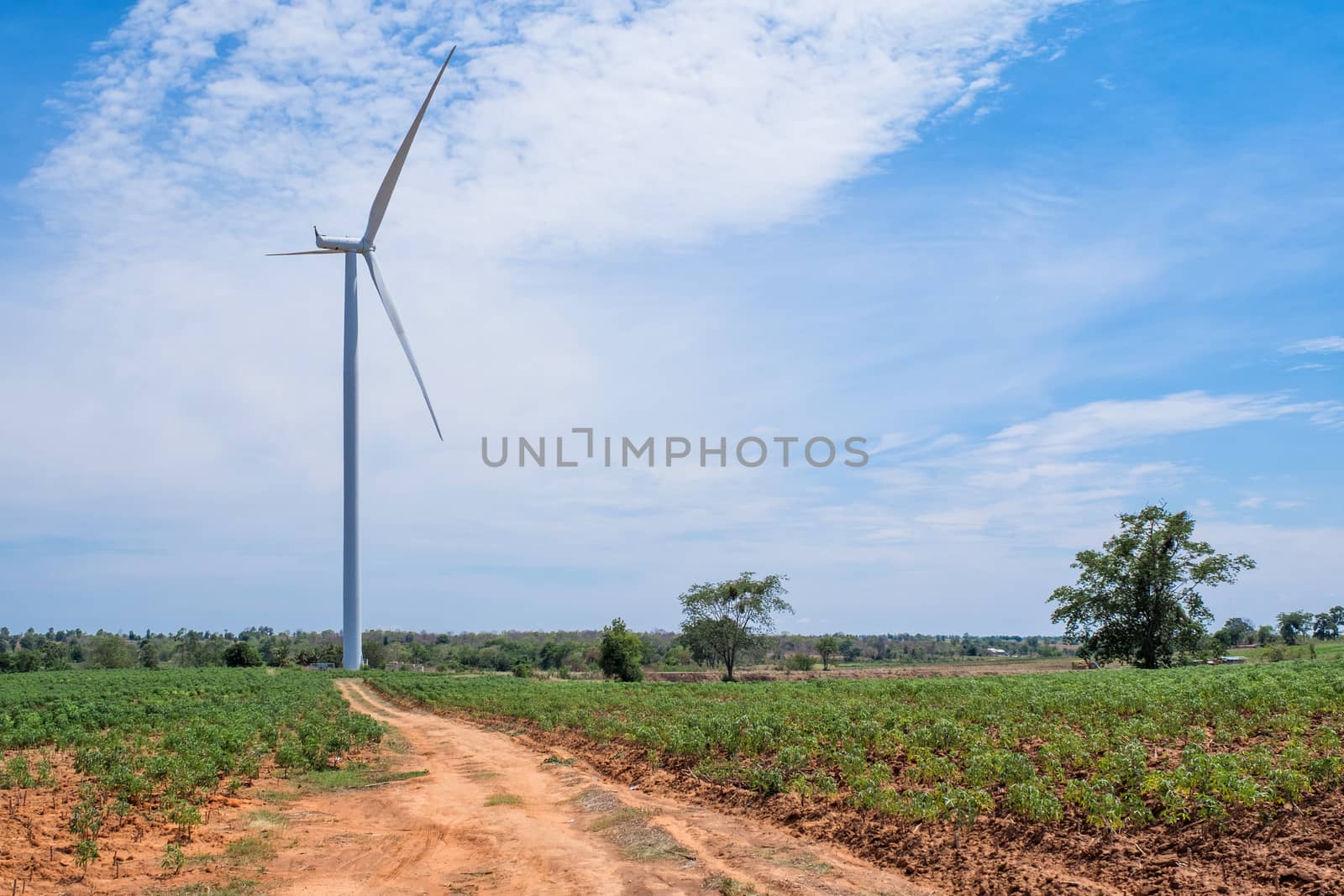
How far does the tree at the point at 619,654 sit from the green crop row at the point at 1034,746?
56.0m

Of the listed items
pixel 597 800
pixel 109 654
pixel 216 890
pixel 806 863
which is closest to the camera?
pixel 216 890

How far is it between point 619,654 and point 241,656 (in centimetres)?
5680

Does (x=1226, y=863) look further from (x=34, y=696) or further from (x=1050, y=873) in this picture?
(x=34, y=696)

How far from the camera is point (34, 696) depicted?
46.5m

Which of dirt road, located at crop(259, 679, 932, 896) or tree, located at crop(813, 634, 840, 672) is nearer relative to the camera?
dirt road, located at crop(259, 679, 932, 896)

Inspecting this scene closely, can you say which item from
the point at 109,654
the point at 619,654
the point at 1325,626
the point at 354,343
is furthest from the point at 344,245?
the point at 1325,626

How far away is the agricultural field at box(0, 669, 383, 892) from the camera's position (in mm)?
13211

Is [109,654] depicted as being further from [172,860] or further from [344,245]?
[172,860]

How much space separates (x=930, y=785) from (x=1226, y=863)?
526 centimetres

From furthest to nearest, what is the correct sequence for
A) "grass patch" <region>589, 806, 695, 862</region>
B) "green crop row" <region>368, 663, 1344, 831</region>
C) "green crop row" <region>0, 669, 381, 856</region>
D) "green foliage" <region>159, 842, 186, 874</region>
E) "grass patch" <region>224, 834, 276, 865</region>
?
"green crop row" <region>0, 669, 381, 856</region> → "grass patch" <region>224, 834, 276, 865</region> → "grass patch" <region>589, 806, 695, 862</region> → "green foliage" <region>159, 842, 186, 874</region> → "green crop row" <region>368, 663, 1344, 831</region>

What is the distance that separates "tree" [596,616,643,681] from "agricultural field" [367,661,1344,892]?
58850mm

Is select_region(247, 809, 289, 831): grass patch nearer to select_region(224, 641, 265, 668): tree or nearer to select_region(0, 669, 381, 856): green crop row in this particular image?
select_region(0, 669, 381, 856): green crop row

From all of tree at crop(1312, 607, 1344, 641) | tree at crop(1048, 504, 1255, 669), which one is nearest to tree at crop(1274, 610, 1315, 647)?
tree at crop(1312, 607, 1344, 641)

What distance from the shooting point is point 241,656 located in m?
113
